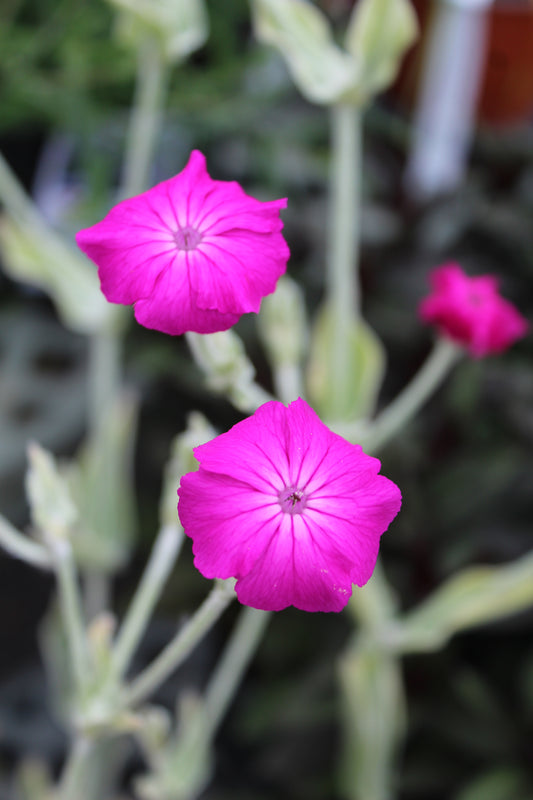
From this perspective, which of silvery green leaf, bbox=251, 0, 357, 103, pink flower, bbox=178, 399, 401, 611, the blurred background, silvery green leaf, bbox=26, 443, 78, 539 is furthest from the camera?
the blurred background

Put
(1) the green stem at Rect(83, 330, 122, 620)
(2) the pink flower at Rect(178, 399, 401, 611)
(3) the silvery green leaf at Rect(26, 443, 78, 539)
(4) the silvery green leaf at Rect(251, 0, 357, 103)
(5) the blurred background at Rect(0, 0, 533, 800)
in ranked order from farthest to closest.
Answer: (5) the blurred background at Rect(0, 0, 533, 800) < (1) the green stem at Rect(83, 330, 122, 620) < (4) the silvery green leaf at Rect(251, 0, 357, 103) < (3) the silvery green leaf at Rect(26, 443, 78, 539) < (2) the pink flower at Rect(178, 399, 401, 611)

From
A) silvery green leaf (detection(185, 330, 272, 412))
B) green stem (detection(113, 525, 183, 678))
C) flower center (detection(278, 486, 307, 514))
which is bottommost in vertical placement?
flower center (detection(278, 486, 307, 514))

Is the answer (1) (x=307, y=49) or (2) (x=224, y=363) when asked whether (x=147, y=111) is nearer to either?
(1) (x=307, y=49)

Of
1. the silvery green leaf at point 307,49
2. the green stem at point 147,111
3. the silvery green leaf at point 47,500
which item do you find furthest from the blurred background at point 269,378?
the silvery green leaf at point 47,500

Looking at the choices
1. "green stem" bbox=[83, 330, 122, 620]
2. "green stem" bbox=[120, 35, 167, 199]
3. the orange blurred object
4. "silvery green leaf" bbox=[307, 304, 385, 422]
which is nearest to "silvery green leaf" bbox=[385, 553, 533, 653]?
"silvery green leaf" bbox=[307, 304, 385, 422]

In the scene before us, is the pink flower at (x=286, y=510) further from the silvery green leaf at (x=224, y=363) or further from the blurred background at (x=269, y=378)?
the blurred background at (x=269, y=378)

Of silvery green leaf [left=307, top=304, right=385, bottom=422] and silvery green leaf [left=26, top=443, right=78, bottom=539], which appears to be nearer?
silvery green leaf [left=26, top=443, right=78, bottom=539]

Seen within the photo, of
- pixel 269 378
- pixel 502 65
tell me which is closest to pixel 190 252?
pixel 269 378

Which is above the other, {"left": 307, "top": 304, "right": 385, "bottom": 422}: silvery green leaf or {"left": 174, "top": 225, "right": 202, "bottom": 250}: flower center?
{"left": 307, "top": 304, "right": 385, "bottom": 422}: silvery green leaf

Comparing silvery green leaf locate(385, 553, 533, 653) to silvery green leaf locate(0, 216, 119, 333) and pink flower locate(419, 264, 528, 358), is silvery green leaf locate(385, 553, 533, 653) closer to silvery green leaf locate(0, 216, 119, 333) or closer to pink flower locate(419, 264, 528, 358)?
pink flower locate(419, 264, 528, 358)
